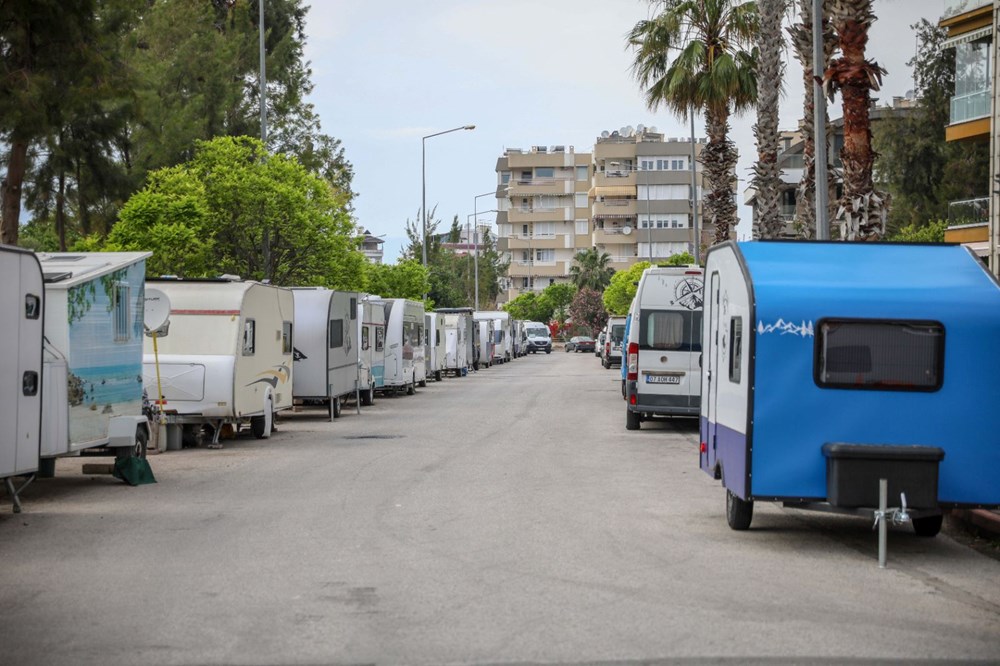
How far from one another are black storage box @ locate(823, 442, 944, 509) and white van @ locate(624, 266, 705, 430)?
500 inches

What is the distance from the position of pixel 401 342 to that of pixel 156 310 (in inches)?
706

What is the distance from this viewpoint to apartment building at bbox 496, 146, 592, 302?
436ft

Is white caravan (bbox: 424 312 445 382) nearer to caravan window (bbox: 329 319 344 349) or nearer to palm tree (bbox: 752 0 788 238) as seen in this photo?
caravan window (bbox: 329 319 344 349)

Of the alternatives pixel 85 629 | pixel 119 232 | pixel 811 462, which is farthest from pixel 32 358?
pixel 119 232

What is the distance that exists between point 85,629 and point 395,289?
47.0 m

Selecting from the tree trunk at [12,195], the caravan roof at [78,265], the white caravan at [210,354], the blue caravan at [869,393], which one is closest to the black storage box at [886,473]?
the blue caravan at [869,393]

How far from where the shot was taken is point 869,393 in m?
11.1

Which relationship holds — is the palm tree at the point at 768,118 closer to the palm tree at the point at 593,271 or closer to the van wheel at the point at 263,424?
the van wheel at the point at 263,424

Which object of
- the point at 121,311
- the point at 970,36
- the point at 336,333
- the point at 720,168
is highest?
the point at 970,36

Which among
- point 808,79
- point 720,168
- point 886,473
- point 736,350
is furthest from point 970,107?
point 886,473

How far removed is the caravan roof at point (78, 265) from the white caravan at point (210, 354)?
3.66 metres

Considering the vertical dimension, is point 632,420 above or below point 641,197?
below

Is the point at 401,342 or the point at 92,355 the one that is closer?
the point at 92,355

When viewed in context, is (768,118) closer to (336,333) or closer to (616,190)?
(336,333)
